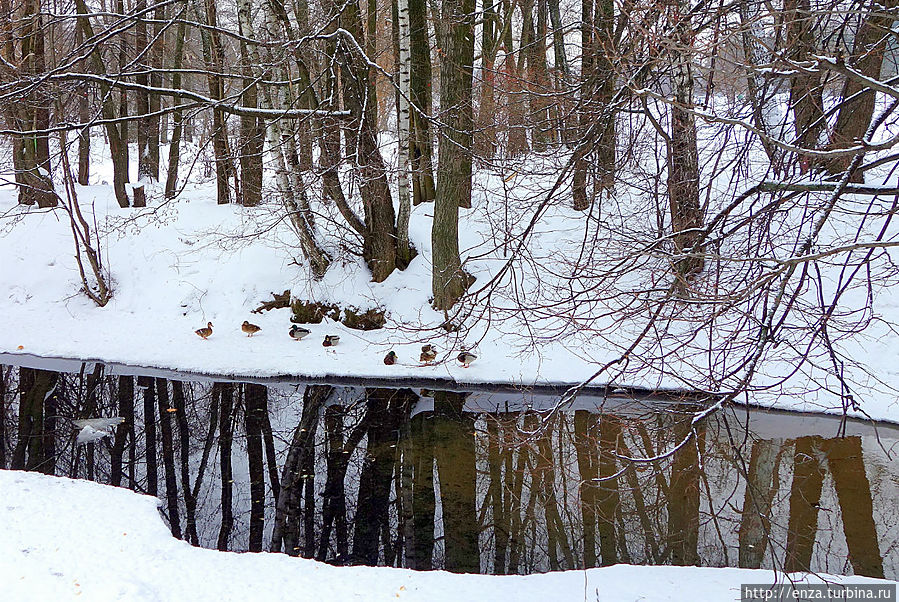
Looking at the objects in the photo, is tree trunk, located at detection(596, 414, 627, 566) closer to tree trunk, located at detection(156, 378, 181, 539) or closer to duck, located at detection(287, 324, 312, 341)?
tree trunk, located at detection(156, 378, 181, 539)

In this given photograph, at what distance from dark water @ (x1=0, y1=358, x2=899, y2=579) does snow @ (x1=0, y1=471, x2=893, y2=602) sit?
489 millimetres

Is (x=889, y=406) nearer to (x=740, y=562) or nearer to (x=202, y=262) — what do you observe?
(x=740, y=562)

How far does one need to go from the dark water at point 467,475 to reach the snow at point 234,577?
1.60 ft

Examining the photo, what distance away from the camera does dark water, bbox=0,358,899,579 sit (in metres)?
6.49

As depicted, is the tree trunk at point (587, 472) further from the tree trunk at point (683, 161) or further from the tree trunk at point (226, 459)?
the tree trunk at point (226, 459)

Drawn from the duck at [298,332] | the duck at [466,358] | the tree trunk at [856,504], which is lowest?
the tree trunk at [856,504]

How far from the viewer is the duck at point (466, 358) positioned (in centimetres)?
1023

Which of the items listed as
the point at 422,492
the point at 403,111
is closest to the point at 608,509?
the point at 422,492

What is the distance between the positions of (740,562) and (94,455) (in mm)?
7268

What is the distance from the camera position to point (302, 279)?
42.6ft

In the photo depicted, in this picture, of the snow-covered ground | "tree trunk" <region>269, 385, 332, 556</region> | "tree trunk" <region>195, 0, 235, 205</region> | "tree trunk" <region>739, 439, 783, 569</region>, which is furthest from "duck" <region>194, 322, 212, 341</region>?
"tree trunk" <region>739, 439, 783, 569</region>

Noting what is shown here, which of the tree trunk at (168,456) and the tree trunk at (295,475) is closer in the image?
the tree trunk at (295,475)

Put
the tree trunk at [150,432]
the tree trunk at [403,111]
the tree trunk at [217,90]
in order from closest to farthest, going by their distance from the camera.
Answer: the tree trunk at [150,432], the tree trunk at [403,111], the tree trunk at [217,90]

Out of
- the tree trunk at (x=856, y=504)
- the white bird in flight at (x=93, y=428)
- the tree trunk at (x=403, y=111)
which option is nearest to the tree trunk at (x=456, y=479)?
the tree trunk at (x=856, y=504)
